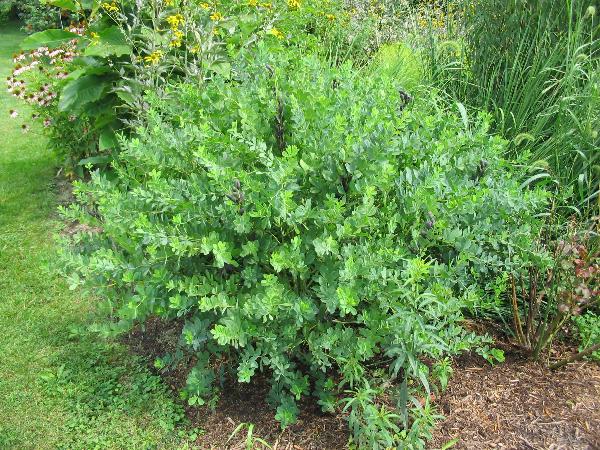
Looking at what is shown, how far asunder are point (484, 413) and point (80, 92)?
3.77m

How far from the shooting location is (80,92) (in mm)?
4629

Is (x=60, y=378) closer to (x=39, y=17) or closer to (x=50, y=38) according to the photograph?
(x=50, y=38)

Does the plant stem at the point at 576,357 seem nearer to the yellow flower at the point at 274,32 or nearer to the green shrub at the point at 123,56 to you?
the green shrub at the point at 123,56

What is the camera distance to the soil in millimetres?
2586

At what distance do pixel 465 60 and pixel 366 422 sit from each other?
3218mm

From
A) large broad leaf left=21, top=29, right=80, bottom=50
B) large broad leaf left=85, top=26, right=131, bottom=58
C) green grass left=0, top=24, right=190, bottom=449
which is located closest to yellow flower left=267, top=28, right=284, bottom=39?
large broad leaf left=85, top=26, right=131, bottom=58

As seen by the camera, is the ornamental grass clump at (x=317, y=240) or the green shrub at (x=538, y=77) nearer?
the ornamental grass clump at (x=317, y=240)

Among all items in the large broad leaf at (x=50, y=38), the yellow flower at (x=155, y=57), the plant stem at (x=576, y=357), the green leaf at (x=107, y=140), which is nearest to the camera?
the plant stem at (x=576, y=357)

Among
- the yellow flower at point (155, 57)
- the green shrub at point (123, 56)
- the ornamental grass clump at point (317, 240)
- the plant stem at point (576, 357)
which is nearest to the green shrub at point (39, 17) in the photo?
the green shrub at point (123, 56)

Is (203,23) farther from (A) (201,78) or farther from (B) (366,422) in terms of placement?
(B) (366,422)

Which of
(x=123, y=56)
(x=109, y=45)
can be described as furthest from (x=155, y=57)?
(x=123, y=56)

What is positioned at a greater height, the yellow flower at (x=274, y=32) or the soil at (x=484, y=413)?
the yellow flower at (x=274, y=32)

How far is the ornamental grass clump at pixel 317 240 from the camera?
7.83ft

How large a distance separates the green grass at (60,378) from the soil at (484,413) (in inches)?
8.3
